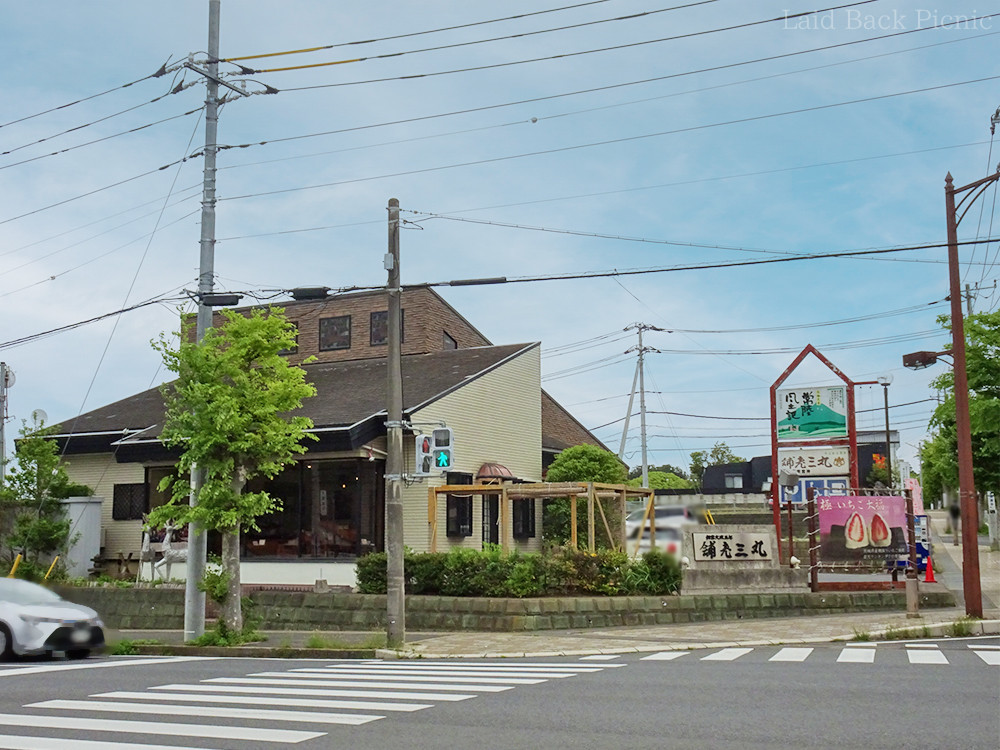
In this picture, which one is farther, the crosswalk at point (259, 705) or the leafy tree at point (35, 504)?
the leafy tree at point (35, 504)

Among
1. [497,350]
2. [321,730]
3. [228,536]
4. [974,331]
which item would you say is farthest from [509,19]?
[974,331]

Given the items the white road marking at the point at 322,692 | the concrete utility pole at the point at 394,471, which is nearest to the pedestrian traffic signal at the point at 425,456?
the concrete utility pole at the point at 394,471

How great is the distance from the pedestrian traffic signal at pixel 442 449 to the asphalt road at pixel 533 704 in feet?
12.1

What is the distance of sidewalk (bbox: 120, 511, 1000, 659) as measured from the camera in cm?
1689

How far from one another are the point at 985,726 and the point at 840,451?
16.2m

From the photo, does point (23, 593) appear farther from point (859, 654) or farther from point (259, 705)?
point (859, 654)

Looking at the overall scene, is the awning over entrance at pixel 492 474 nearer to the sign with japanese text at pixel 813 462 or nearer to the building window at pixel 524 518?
the building window at pixel 524 518

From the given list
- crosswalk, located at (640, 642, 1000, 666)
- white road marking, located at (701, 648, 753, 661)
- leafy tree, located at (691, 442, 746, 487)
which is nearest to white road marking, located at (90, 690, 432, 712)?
white road marking, located at (701, 648, 753, 661)

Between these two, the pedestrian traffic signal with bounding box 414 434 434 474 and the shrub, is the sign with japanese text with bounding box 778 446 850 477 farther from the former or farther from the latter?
the pedestrian traffic signal with bounding box 414 434 434 474

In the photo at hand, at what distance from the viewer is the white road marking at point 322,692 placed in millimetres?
10836

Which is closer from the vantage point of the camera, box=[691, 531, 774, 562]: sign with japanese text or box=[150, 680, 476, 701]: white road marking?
box=[150, 680, 476, 701]: white road marking

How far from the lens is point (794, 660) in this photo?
13969 mm

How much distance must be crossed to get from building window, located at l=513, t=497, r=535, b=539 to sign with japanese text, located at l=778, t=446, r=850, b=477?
8829 millimetres

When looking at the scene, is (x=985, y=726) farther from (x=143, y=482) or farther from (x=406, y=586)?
(x=143, y=482)
